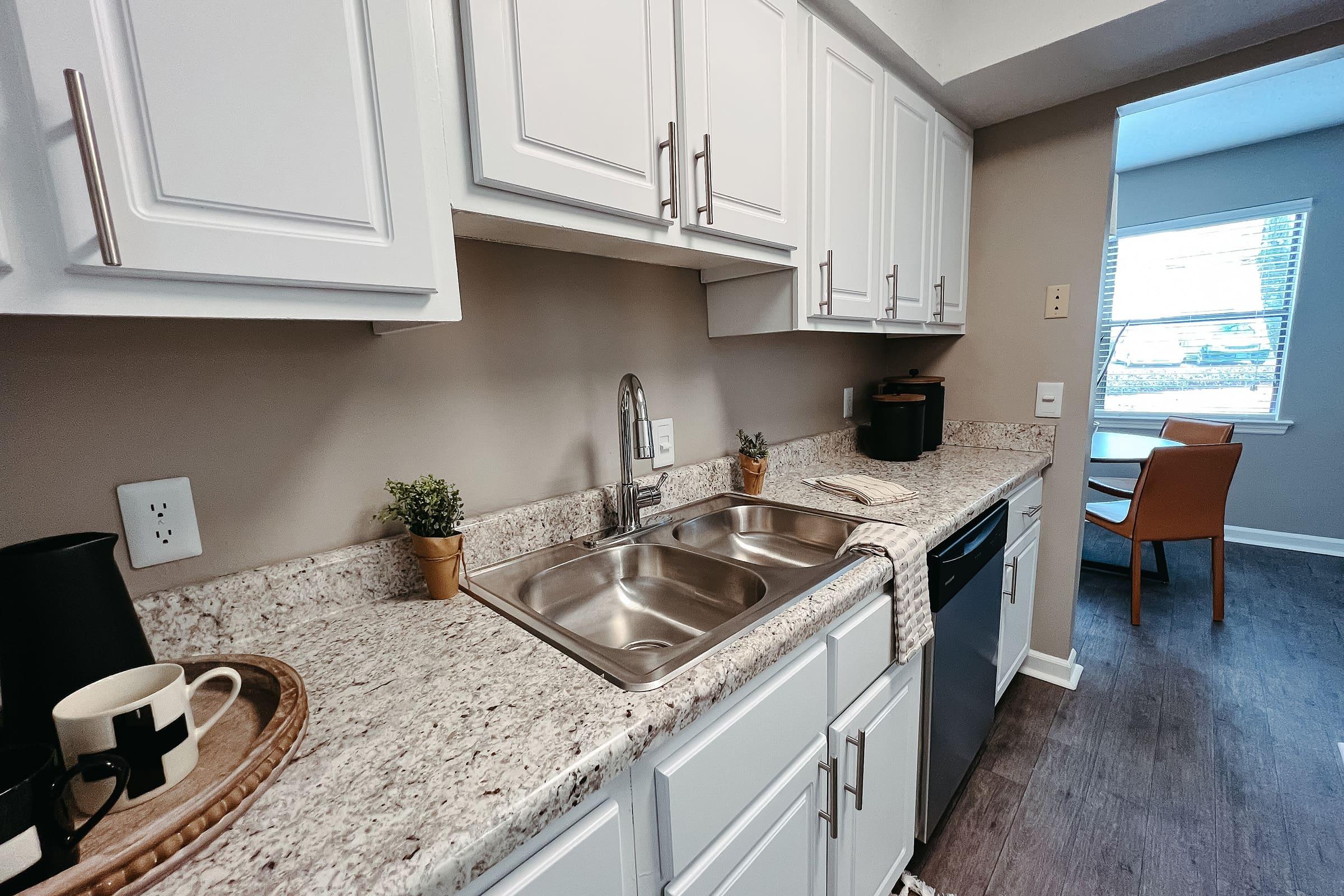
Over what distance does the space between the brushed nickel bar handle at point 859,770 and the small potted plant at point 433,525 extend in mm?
753

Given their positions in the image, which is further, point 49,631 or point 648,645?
point 648,645

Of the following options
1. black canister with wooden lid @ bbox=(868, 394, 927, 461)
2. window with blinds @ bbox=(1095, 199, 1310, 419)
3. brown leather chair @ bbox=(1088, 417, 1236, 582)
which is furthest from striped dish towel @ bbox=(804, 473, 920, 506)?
window with blinds @ bbox=(1095, 199, 1310, 419)

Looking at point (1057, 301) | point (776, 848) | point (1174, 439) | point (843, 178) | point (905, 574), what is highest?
point (843, 178)

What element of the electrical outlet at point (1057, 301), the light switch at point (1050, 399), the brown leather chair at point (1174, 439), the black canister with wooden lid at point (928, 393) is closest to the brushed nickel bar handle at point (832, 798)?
the black canister with wooden lid at point (928, 393)

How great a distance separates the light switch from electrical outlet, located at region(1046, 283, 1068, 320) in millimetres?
251

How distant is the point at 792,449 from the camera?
1.84m

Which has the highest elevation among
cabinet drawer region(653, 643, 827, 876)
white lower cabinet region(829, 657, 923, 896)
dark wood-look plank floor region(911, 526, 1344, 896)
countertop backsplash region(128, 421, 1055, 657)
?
countertop backsplash region(128, 421, 1055, 657)

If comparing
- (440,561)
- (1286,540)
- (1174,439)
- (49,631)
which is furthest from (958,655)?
(1286,540)

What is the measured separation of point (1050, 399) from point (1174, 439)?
1979mm

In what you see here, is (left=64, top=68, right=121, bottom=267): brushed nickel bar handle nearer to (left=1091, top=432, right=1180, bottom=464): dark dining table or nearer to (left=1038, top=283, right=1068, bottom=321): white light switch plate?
(left=1038, top=283, right=1068, bottom=321): white light switch plate

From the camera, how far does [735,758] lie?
73 cm

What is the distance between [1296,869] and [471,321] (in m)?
2.33

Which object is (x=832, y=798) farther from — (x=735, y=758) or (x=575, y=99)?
(x=575, y=99)

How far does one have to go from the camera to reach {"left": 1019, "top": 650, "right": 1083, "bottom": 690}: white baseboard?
2.08m
